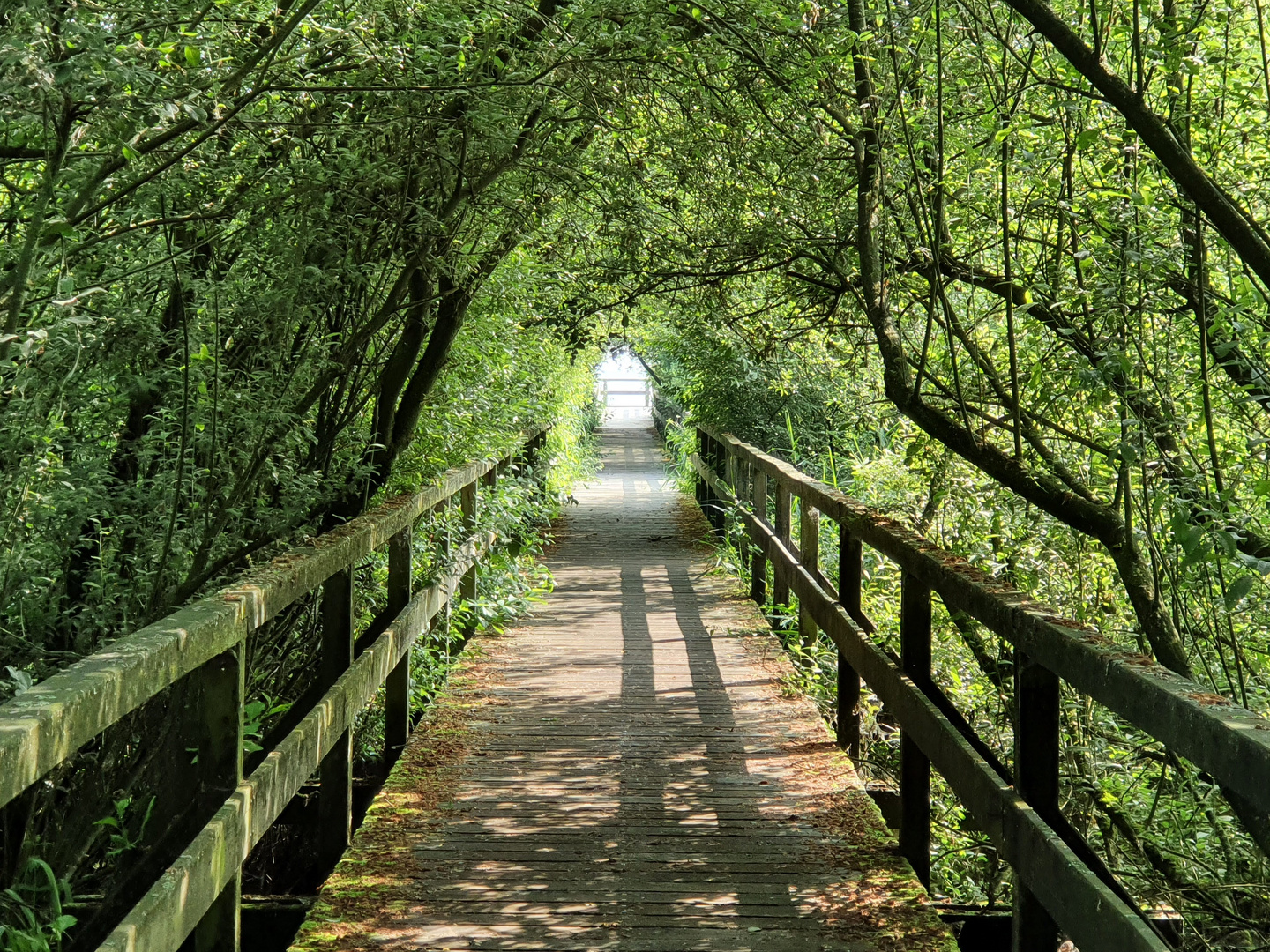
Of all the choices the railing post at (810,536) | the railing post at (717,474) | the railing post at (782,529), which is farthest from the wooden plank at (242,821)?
the railing post at (717,474)

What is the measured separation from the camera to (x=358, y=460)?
4.99 metres

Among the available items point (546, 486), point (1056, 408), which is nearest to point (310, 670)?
point (1056, 408)

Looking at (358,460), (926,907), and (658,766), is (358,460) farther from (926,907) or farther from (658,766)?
(926,907)

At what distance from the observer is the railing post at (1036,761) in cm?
291

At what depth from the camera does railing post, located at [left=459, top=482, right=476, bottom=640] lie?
763cm

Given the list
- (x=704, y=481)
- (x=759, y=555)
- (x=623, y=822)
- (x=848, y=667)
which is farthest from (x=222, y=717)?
(x=704, y=481)

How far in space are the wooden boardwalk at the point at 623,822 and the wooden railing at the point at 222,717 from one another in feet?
1.56

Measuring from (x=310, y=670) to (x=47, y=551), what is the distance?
68.8 inches

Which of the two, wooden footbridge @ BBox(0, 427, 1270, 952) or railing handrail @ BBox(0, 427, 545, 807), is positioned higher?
railing handrail @ BBox(0, 427, 545, 807)

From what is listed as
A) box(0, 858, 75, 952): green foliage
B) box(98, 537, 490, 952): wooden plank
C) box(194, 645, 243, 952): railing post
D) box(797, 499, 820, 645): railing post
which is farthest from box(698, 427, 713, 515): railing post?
box(194, 645, 243, 952): railing post

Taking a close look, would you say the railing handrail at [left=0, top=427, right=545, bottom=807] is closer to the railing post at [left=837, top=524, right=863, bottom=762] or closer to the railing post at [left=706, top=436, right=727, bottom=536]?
the railing post at [left=837, top=524, right=863, bottom=762]

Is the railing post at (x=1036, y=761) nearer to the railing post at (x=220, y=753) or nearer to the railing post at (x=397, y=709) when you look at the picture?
the railing post at (x=220, y=753)

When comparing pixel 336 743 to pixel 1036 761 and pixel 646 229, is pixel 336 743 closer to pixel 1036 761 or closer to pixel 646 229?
pixel 1036 761

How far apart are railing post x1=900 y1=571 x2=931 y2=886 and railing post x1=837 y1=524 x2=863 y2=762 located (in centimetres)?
101
